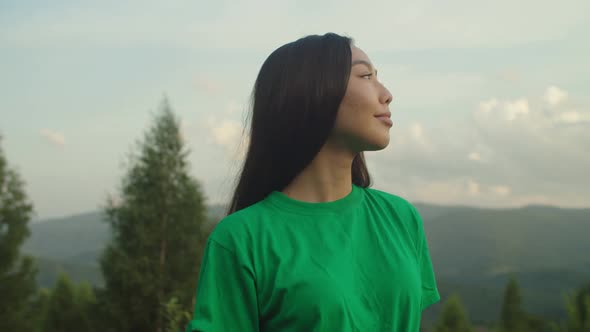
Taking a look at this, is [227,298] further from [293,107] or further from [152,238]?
[152,238]

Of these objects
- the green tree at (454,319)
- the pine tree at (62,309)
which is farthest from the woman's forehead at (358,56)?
the green tree at (454,319)

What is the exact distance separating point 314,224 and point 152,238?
54.4 ft

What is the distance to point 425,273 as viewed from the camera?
2.33m

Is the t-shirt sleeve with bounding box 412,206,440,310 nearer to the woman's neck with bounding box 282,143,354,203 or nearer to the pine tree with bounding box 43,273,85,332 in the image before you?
the woman's neck with bounding box 282,143,354,203

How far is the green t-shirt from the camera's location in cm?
184

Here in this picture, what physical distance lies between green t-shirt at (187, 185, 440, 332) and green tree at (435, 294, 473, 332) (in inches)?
1362

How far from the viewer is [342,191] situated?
86.0 inches

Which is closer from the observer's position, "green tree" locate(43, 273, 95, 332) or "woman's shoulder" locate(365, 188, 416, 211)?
"woman's shoulder" locate(365, 188, 416, 211)

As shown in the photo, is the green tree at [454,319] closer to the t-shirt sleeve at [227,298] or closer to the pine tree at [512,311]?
the pine tree at [512,311]

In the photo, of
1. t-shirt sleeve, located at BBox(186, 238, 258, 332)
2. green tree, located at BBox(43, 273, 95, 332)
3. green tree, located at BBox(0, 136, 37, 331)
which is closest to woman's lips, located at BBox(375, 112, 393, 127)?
t-shirt sleeve, located at BBox(186, 238, 258, 332)

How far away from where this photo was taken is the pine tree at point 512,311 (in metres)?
38.8

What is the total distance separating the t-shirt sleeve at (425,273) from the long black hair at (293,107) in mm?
560

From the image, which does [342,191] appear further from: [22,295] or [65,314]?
[65,314]

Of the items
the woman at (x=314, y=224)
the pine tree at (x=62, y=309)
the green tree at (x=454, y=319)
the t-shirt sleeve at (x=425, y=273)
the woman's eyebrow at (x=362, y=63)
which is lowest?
the green tree at (x=454, y=319)
